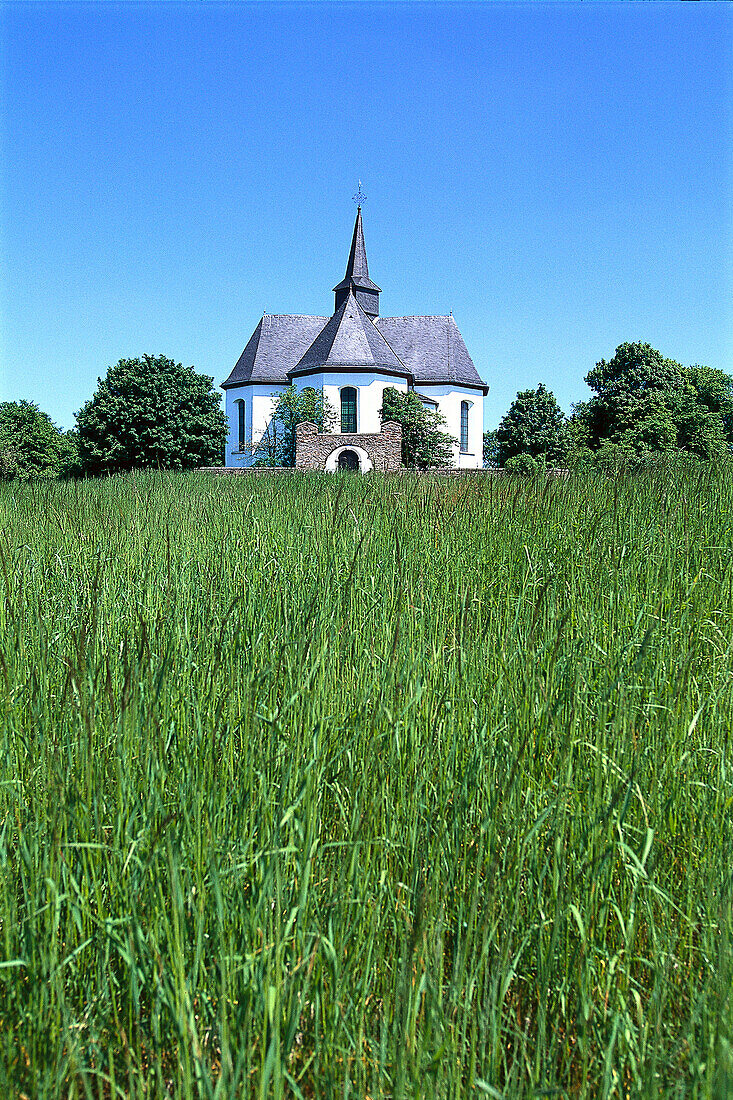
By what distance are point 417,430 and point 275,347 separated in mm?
11080

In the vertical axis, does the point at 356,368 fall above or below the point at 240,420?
above

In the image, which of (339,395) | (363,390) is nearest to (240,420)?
(339,395)

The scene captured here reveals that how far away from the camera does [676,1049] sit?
106 cm

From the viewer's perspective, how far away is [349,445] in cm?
2639

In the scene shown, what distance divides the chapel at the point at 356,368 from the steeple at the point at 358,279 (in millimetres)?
54

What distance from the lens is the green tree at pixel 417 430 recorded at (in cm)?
3152

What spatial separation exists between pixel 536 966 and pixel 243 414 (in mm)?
37930

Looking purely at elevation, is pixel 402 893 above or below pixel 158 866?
below

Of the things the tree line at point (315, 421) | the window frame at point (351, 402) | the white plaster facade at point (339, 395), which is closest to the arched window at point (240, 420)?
the white plaster facade at point (339, 395)

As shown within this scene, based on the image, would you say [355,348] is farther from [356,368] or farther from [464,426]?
[464,426]

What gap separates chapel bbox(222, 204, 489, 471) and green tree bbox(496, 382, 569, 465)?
9.26 feet

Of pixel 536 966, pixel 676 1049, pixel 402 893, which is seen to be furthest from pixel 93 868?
pixel 676 1049

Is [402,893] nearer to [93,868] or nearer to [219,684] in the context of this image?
[93,868]

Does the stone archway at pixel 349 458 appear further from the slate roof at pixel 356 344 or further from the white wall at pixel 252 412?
the white wall at pixel 252 412
